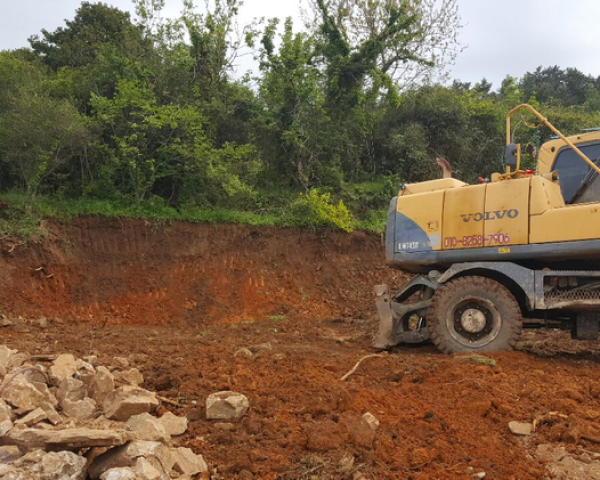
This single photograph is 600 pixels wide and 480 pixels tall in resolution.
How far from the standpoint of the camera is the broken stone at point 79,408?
14.7ft

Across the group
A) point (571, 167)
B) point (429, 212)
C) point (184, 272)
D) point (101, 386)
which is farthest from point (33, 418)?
point (184, 272)

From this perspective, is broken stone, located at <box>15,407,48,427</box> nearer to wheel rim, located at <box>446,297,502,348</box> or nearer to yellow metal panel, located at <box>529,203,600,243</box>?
wheel rim, located at <box>446,297,502,348</box>

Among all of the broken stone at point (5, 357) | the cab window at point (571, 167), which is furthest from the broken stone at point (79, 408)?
the cab window at point (571, 167)

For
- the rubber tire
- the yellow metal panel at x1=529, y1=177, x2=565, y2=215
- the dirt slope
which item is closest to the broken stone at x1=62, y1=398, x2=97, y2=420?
the rubber tire

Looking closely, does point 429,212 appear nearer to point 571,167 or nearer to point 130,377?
point 571,167

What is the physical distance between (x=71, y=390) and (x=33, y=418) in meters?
0.69

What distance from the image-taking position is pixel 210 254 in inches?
567

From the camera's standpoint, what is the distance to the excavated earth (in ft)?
12.6

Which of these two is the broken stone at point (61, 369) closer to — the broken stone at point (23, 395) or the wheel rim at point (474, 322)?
the broken stone at point (23, 395)

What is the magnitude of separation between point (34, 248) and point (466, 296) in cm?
968

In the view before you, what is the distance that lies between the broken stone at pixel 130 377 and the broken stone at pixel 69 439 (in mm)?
1628

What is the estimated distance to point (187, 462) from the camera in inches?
143

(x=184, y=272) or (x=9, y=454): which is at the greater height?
(x=184, y=272)

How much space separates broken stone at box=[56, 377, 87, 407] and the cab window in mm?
6816
